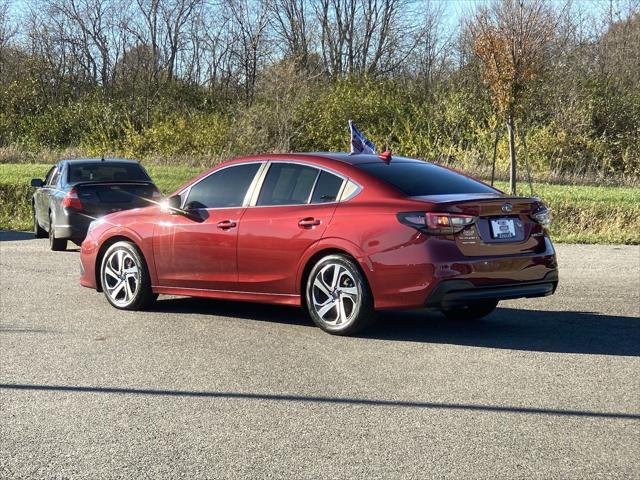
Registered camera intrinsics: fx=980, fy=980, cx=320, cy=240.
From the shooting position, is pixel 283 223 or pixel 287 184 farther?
pixel 287 184

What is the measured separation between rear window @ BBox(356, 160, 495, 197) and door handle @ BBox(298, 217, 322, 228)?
0.62 metres

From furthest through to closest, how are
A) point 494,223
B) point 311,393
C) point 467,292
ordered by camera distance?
point 494,223, point 467,292, point 311,393

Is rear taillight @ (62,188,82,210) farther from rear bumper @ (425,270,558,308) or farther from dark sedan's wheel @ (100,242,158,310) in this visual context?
rear bumper @ (425,270,558,308)

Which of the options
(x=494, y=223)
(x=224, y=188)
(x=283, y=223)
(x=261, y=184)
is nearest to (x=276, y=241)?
(x=283, y=223)

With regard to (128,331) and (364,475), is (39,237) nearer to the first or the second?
(128,331)

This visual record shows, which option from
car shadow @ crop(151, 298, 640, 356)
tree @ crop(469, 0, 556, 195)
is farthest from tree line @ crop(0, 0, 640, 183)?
car shadow @ crop(151, 298, 640, 356)

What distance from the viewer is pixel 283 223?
845 cm

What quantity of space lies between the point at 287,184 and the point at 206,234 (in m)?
0.91

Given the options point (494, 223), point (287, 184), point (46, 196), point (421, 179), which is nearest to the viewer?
point (494, 223)

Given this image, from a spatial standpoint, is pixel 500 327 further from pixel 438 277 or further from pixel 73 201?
pixel 73 201

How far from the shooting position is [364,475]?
4645 millimetres

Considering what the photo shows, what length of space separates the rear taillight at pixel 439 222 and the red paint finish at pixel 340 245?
4 cm

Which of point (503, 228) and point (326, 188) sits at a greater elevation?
point (326, 188)

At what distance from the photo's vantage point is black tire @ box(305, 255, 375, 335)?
7953mm
